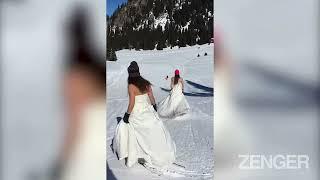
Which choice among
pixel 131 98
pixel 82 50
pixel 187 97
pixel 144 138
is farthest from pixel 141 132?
pixel 82 50

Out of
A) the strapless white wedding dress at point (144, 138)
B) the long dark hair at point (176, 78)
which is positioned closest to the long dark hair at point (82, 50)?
the strapless white wedding dress at point (144, 138)

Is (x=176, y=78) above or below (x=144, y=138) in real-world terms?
above

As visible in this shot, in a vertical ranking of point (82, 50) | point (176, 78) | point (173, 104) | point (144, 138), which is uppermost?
point (82, 50)

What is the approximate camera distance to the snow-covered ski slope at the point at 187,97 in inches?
102

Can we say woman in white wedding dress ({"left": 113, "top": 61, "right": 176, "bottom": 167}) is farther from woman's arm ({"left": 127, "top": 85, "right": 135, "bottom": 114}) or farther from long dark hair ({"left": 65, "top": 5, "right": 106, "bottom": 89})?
long dark hair ({"left": 65, "top": 5, "right": 106, "bottom": 89})

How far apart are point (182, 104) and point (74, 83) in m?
0.51

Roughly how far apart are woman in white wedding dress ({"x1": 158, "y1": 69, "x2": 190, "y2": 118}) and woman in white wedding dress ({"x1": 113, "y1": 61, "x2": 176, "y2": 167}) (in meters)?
0.04

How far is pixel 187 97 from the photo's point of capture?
2.62 m

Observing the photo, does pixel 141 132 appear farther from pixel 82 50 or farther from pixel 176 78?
pixel 82 50

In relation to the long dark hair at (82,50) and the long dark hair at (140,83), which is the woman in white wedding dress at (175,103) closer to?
the long dark hair at (140,83)

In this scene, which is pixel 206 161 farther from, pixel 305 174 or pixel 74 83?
pixel 74 83

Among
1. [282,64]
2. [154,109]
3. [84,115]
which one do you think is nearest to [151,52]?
[154,109]

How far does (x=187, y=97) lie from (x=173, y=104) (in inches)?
2.8

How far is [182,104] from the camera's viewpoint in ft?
8.62
